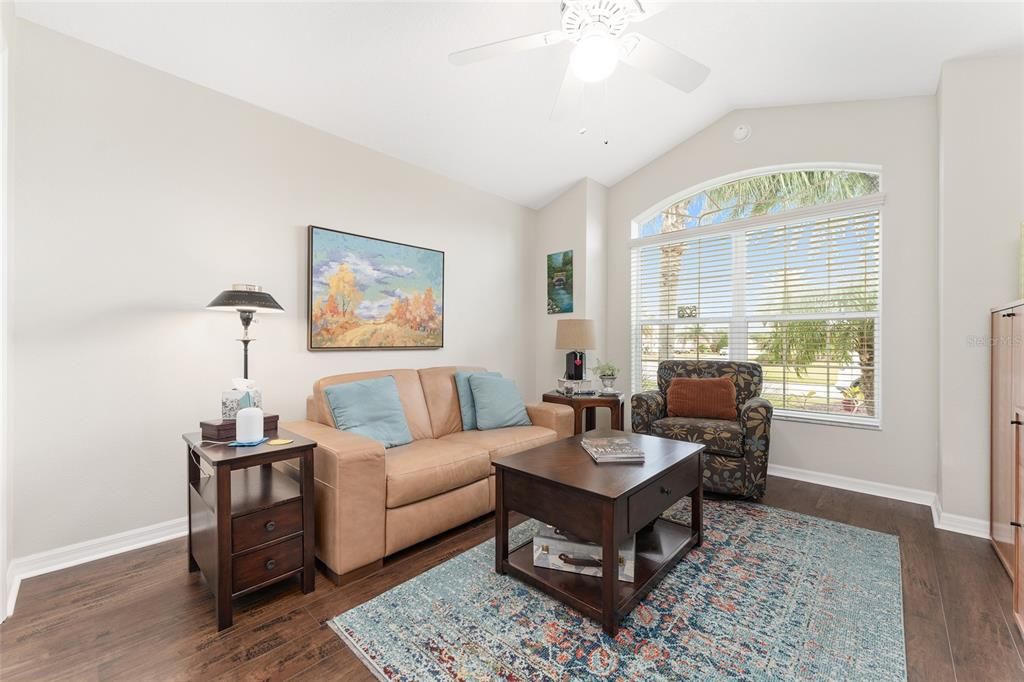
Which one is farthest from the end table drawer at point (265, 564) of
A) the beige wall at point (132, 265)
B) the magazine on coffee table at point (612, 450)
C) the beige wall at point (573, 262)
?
the beige wall at point (573, 262)

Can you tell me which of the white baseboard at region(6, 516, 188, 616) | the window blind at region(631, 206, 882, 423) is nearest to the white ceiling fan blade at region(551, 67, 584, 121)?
the window blind at region(631, 206, 882, 423)

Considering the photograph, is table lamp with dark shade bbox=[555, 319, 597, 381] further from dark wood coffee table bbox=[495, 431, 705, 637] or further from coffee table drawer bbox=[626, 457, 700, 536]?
coffee table drawer bbox=[626, 457, 700, 536]

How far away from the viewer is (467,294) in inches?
159

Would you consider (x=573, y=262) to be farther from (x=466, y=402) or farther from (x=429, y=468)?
(x=429, y=468)

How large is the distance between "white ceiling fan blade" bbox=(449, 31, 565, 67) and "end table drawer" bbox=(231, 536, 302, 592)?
85.4 inches

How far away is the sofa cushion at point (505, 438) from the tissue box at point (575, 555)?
0.68m

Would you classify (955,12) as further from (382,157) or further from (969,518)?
(382,157)

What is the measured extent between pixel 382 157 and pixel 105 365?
85.8 inches

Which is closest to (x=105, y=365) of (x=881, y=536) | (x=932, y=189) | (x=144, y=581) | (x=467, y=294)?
(x=144, y=581)

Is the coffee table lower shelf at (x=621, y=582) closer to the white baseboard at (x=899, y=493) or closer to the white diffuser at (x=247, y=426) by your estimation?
the white diffuser at (x=247, y=426)

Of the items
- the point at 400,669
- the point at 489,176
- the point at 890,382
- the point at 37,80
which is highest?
the point at 489,176

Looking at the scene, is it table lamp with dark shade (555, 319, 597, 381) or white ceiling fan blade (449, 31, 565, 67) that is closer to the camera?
white ceiling fan blade (449, 31, 565, 67)

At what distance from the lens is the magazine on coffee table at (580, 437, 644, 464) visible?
2.08m

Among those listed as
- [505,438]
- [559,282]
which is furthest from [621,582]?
[559,282]
